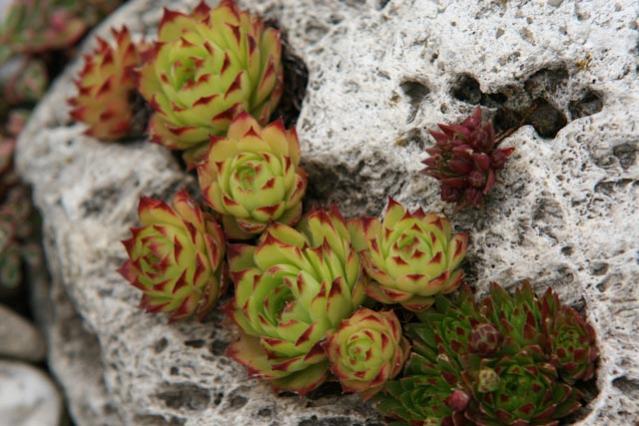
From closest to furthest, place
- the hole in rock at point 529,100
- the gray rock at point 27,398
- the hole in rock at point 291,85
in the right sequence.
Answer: the hole in rock at point 529,100 < the hole in rock at point 291,85 < the gray rock at point 27,398

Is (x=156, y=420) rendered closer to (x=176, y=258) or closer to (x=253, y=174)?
(x=176, y=258)

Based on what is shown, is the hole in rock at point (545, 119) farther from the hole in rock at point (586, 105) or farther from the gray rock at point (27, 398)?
the gray rock at point (27, 398)

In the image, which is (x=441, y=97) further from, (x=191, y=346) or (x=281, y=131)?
(x=191, y=346)

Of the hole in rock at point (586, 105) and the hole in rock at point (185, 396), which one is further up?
the hole in rock at point (586, 105)

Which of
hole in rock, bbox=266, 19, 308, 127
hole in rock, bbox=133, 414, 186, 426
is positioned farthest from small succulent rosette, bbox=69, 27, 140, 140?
hole in rock, bbox=133, 414, 186, 426

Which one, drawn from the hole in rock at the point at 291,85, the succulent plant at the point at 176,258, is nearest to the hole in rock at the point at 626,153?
the hole in rock at the point at 291,85

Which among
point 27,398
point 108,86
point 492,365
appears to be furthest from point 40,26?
point 492,365
